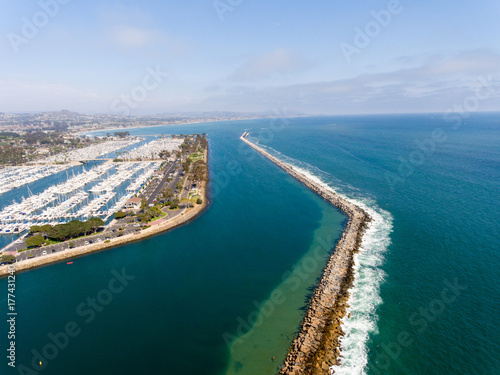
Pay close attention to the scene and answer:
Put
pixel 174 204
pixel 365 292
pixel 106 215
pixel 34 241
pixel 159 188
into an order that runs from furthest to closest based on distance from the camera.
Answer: pixel 159 188 → pixel 174 204 → pixel 106 215 → pixel 34 241 → pixel 365 292

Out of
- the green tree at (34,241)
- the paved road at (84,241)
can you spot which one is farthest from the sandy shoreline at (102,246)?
the green tree at (34,241)

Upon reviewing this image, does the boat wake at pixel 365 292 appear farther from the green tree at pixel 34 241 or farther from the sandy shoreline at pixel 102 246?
the green tree at pixel 34 241

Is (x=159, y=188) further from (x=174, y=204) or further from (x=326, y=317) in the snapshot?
(x=326, y=317)

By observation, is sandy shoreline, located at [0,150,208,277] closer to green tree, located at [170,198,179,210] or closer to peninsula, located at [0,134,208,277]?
peninsula, located at [0,134,208,277]

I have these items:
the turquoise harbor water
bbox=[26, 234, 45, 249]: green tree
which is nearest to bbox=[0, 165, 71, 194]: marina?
bbox=[26, 234, 45, 249]: green tree

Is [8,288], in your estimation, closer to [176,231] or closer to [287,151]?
[176,231]

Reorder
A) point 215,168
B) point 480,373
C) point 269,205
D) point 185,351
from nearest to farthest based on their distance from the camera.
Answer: point 480,373 < point 185,351 < point 269,205 < point 215,168

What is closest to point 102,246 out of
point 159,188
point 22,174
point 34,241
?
point 34,241

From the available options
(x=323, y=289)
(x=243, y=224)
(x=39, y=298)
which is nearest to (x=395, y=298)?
(x=323, y=289)
